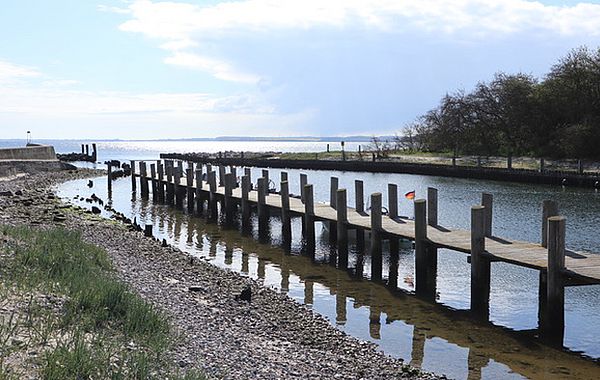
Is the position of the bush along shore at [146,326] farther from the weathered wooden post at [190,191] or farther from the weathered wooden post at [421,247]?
the weathered wooden post at [190,191]

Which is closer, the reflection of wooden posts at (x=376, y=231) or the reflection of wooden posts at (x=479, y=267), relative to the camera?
the reflection of wooden posts at (x=479, y=267)

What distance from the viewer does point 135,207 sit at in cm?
4059

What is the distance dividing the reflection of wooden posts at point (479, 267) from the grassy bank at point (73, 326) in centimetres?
761

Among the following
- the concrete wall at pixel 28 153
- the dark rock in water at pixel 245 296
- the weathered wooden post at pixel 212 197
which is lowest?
the dark rock in water at pixel 245 296

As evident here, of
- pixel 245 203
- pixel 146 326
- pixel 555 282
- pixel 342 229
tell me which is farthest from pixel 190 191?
pixel 146 326

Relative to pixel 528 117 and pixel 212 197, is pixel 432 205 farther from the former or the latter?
pixel 528 117

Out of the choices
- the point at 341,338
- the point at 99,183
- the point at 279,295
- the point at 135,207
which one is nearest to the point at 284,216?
the point at 279,295

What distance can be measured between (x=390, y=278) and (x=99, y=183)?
1764 inches

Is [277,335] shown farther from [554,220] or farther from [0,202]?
[0,202]

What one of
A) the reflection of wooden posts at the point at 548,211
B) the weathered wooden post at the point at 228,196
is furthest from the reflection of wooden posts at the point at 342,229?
the weathered wooden post at the point at 228,196

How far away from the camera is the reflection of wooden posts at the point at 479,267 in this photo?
619 inches

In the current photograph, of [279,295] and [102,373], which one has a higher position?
[102,373]

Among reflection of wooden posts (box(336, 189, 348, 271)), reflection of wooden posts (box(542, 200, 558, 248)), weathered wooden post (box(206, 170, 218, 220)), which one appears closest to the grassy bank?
reflection of wooden posts (box(336, 189, 348, 271))

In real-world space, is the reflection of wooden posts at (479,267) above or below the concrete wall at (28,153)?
below
